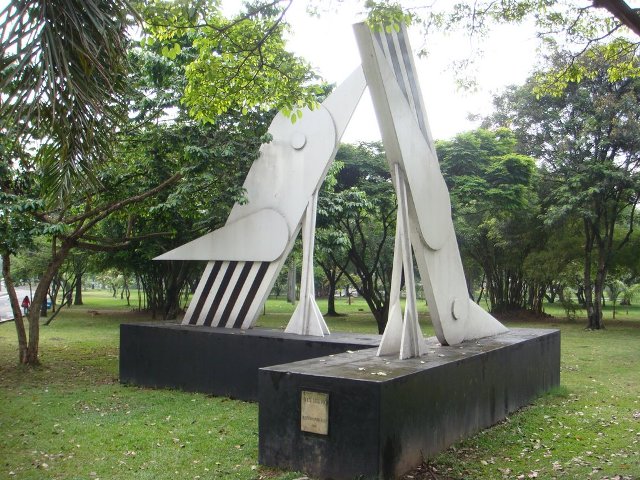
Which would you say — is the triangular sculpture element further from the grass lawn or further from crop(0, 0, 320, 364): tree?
crop(0, 0, 320, 364): tree

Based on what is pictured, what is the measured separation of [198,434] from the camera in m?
7.69

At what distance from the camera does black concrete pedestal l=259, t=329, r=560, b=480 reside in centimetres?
580

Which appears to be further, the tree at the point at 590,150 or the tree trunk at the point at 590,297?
the tree trunk at the point at 590,297

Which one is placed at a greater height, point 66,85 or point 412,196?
point 66,85

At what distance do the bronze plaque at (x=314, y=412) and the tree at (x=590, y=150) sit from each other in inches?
723

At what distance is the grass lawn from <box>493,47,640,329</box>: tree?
36.0 ft

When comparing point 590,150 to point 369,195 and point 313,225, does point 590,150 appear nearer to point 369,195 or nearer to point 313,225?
point 369,195

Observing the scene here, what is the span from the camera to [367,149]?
22328 mm

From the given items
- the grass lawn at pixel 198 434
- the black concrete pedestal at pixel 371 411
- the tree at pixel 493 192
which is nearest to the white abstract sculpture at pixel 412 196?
the black concrete pedestal at pixel 371 411

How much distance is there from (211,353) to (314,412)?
15.1ft

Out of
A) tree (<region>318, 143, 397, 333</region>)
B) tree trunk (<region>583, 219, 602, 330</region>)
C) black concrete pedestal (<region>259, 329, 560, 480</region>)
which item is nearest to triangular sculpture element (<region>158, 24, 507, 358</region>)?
black concrete pedestal (<region>259, 329, 560, 480</region>)

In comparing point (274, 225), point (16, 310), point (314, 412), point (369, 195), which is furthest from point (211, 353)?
point (369, 195)

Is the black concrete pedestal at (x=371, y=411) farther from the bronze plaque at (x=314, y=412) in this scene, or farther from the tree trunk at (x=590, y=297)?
the tree trunk at (x=590, y=297)

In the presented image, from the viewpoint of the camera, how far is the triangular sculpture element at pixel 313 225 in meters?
8.02
